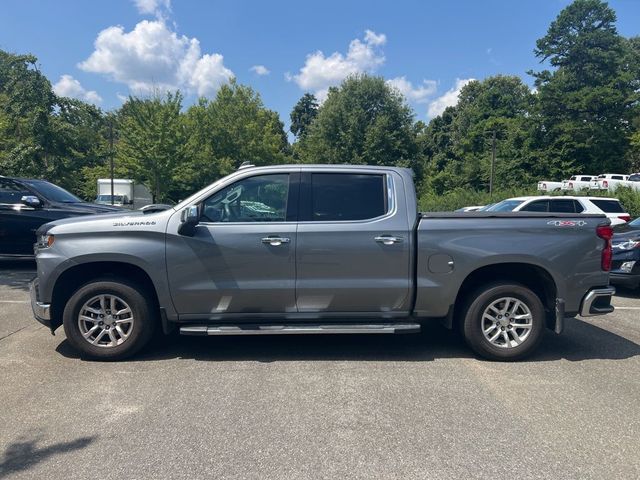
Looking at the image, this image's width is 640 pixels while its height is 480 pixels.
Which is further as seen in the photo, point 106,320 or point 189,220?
point 106,320

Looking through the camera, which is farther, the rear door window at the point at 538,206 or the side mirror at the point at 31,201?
the rear door window at the point at 538,206

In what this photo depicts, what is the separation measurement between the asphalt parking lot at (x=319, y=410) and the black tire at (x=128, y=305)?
15 cm

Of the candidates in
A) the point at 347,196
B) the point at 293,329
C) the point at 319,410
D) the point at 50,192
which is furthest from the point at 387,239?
the point at 50,192

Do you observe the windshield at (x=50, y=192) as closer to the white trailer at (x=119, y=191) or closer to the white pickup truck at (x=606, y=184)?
the white pickup truck at (x=606, y=184)

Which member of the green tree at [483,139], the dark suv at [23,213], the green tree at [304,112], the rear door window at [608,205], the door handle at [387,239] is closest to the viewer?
the door handle at [387,239]

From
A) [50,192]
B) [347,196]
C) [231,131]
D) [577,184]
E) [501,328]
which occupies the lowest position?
[501,328]

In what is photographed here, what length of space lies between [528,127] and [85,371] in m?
52.0

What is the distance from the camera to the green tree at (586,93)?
154 feet

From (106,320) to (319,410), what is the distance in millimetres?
2405

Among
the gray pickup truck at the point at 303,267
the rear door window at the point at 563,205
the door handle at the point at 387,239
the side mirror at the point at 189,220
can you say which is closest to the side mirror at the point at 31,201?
the gray pickup truck at the point at 303,267

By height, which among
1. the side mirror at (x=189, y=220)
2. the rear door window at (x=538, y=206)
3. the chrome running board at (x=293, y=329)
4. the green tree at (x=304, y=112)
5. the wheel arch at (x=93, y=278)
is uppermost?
the green tree at (x=304, y=112)

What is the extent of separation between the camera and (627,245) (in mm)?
8523

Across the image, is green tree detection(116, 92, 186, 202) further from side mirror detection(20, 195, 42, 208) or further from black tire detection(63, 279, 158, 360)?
black tire detection(63, 279, 158, 360)

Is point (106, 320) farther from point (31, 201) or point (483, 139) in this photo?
point (483, 139)
